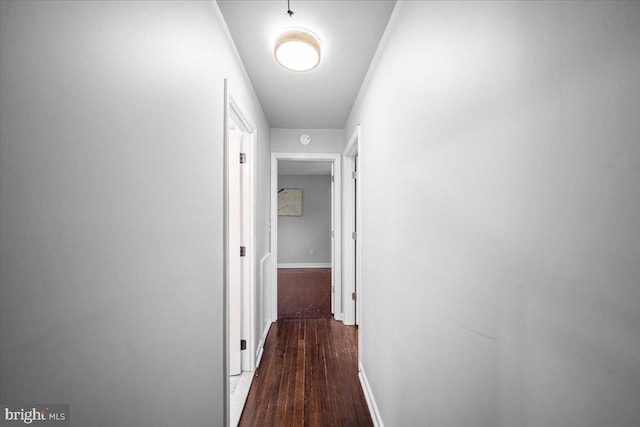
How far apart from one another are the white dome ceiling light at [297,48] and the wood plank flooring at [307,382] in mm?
2293

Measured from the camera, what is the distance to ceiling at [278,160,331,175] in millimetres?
6086

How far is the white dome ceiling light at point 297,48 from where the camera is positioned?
154 cm

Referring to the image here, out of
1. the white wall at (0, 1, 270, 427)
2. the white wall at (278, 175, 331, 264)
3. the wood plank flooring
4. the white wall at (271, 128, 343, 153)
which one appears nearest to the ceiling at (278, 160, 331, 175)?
the white wall at (278, 175, 331, 264)

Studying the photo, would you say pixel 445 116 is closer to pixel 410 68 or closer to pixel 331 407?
pixel 410 68

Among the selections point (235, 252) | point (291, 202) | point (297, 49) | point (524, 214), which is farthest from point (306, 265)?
point (524, 214)

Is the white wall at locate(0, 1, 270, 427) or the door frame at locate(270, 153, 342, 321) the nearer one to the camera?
the white wall at locate(0, 1, 270, 427)

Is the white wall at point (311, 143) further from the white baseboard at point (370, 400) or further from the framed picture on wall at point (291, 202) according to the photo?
the framed picture on wall at point (291, 202)

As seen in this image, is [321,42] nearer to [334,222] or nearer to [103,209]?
[103,209]

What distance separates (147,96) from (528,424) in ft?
4.33

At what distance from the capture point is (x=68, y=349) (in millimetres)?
Result: 612

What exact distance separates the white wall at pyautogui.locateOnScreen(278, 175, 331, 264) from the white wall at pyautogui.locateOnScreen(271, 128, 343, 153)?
12.0 feet

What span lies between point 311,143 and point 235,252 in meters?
1.84

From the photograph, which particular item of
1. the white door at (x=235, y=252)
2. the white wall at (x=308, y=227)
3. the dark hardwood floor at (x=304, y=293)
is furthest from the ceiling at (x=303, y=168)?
the white door at (x=235, y=252)

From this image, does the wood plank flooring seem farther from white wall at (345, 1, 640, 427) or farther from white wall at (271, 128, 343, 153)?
white wall at (271, 128, 343, 153)
